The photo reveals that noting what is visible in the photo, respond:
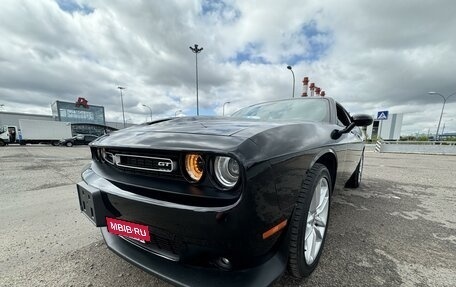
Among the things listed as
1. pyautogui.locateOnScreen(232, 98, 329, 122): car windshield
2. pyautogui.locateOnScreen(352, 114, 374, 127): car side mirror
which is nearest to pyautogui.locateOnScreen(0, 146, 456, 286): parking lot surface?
pyautogui.locateOnScreen(352, 114, 374, 127): car side mirror

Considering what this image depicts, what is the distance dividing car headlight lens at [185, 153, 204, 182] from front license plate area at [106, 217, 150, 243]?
1.31ft

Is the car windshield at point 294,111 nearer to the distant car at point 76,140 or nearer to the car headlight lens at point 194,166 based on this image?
the car headlight lens at point 194,166

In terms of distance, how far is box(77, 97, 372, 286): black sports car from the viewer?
1.03 metres

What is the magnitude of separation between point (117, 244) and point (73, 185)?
3723 millimetres

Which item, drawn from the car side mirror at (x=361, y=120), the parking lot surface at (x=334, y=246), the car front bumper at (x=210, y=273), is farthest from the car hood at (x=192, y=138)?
the car side mirror at (x=361, y=120)

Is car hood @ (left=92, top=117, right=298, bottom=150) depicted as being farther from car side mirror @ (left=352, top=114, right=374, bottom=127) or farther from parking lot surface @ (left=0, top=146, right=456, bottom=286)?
car side mirror @ (left=352, top=114, right=374, bottom=127)

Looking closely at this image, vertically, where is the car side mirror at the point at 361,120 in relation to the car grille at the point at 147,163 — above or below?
above

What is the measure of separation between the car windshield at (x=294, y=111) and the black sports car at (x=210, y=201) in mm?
949

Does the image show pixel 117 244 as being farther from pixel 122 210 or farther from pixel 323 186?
pixel 323 186

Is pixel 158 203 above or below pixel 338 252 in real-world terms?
above

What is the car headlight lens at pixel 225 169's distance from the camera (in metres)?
1.10

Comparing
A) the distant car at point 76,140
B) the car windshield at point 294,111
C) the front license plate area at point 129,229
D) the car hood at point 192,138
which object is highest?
the car windshield at point 294,111

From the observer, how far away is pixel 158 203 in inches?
44.6

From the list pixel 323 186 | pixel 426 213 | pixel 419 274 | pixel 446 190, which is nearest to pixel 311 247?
pixel 323 186
